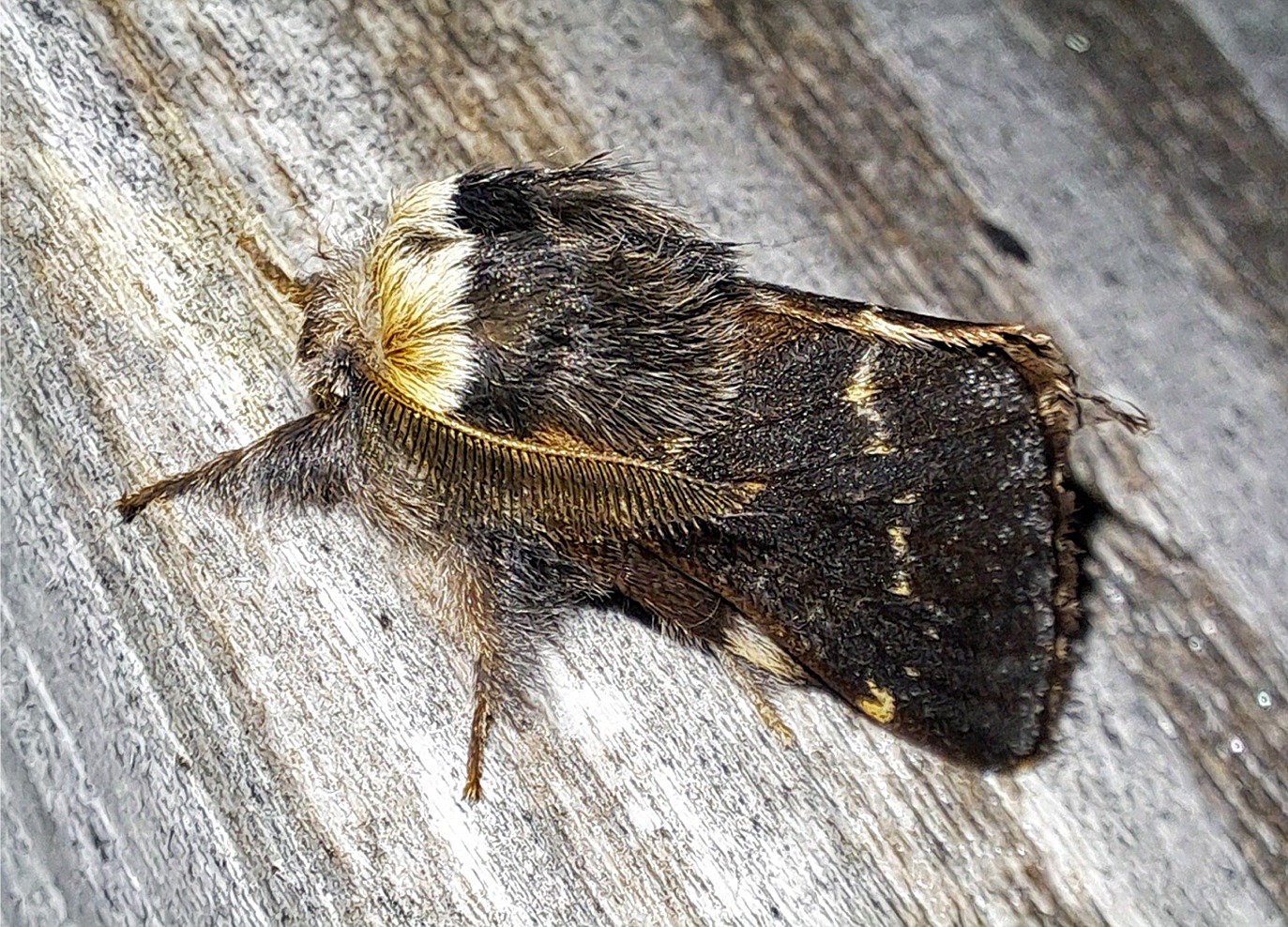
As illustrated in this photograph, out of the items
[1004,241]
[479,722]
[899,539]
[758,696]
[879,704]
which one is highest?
[1004,241]

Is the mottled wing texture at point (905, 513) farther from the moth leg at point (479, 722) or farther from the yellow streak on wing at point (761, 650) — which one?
the moth leg at point (479, 722)

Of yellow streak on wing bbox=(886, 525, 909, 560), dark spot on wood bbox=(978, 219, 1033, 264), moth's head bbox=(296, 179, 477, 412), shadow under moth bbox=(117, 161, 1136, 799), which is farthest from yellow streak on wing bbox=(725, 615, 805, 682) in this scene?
dark spot on wood bbox=(978, 219, 1033, 264)

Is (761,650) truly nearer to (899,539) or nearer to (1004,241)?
(899,539)

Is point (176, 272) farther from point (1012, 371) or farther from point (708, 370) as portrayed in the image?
point (1012, 371)

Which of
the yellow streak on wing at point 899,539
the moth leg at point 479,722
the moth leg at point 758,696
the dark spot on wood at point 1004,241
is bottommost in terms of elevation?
the moth leg at point 479,722

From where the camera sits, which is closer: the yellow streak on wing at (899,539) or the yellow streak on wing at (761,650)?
the yellow streak on wing at (899,539)

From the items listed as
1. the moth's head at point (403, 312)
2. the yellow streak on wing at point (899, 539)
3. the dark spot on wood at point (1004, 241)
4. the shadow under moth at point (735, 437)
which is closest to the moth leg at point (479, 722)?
the shadow under moth at point (735, 437)

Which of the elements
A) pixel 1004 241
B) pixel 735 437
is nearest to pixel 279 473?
pixel 735 437
